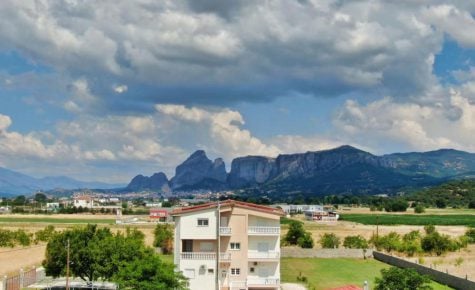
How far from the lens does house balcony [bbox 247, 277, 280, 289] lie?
141 ft

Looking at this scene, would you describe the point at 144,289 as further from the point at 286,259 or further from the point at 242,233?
the point at 286,259

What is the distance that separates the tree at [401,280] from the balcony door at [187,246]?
15072 millimetres

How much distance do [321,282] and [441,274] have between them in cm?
887

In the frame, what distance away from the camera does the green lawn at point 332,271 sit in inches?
1871

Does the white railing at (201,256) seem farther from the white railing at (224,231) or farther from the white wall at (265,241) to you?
the white wall at (265,241)

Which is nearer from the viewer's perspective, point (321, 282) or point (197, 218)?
point (197, 218)

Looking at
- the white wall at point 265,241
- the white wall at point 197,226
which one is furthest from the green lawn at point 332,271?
the white wall at point 197,226

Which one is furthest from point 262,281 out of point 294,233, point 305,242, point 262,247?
point 294,233

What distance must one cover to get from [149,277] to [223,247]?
422 inches

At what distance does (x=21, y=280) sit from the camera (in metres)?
43.3

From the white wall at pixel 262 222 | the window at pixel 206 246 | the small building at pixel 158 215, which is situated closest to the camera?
the window at pixel 206 246

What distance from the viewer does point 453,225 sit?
12288 cm

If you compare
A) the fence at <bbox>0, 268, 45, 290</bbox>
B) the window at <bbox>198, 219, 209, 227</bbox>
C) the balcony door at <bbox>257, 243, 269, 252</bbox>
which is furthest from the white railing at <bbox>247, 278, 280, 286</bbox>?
the fence at <bbox>0, 268, 45, 290</bbox>

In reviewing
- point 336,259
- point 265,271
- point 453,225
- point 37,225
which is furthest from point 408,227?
point 265,271
